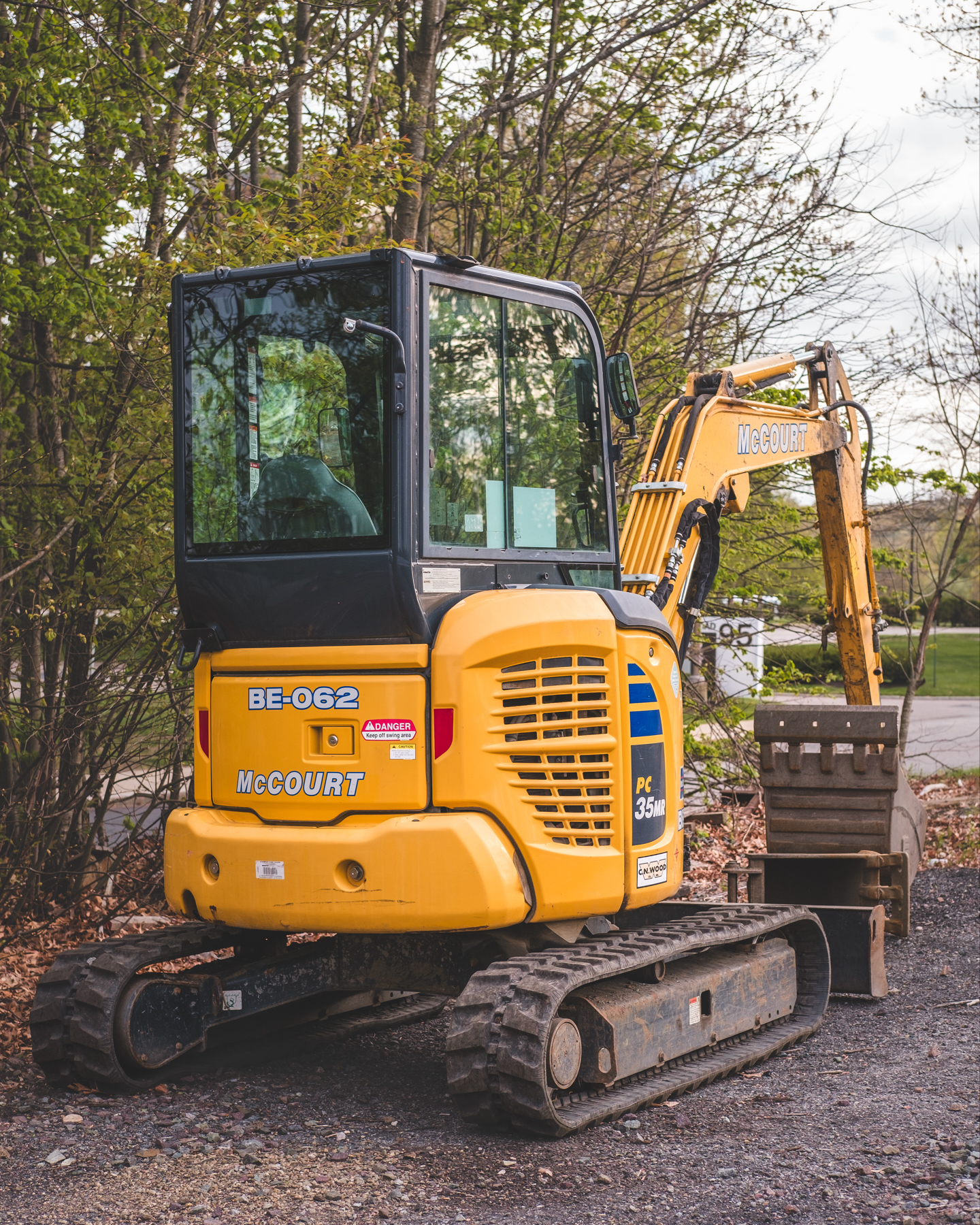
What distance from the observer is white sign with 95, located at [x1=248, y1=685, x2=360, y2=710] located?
16.0 feet

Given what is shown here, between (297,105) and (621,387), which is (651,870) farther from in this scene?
(297,105)

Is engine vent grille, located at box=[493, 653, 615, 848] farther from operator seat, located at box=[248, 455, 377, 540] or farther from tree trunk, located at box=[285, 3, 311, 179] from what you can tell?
tree trunk, located at box=[285, 3, 311, 179]

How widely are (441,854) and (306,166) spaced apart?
5013mm

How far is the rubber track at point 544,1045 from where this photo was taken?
4496mm

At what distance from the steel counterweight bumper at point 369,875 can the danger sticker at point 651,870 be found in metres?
0.61

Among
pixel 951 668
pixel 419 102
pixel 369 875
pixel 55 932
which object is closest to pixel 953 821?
pixel 419 102

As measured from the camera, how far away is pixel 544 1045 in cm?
447

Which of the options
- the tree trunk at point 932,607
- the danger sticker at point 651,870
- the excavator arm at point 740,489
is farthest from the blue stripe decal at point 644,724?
the tree trunk at point 932,607

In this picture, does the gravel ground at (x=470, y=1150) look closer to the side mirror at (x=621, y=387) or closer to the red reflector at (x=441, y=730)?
the red reflector at (x=441, y=730)

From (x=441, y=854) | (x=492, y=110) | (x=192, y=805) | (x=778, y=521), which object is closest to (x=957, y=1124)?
(x=441, y=854)

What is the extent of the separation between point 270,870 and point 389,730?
689 mm

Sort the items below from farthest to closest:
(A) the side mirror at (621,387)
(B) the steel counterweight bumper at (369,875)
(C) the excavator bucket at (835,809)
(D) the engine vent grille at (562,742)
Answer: (C) the excavator bucket at (835,809)
(A) the side mirror at (621,387)
(D) the engine vent grille at (562,742)
(B) the steel counterweight bumper at (369,875)

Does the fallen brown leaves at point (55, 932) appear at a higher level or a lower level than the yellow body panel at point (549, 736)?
lower

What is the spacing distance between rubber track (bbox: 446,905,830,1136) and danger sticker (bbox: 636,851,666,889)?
0.75 ft
